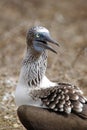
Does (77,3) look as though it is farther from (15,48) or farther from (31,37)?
(31,37)

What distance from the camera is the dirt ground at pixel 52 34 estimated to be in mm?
8468

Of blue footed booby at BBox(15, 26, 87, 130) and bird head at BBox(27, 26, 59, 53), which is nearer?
blue footed booby at BBox(15, 26, 87, 130)

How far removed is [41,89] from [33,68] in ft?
Answer: 1.00

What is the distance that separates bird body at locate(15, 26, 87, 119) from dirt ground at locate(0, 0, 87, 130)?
104 cm

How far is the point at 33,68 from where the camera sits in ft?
20.7

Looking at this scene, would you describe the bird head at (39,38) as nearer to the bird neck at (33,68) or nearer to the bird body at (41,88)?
the bird body at (41,88)

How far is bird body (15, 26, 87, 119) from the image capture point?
232 inches

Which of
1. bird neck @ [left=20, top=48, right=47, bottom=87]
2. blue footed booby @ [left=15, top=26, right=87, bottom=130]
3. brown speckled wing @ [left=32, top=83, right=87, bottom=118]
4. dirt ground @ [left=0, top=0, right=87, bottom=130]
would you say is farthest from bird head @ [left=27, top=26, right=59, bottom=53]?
dirt ground @ [left=0, top=0, right=87, bottom=130]

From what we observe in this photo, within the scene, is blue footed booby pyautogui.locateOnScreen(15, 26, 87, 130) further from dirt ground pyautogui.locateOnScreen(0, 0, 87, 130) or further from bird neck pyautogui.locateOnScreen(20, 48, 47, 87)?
dirt ground pyautogui.locateOnScreen(0, 0, 87, 130)

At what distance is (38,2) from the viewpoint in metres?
16.8

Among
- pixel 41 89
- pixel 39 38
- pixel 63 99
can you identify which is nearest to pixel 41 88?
pixel 41 89

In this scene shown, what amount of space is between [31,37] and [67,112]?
1.04m

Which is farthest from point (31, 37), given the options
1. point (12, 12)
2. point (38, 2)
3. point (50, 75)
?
point (38, 2)

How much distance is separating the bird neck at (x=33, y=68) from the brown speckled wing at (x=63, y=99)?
0.74ft
